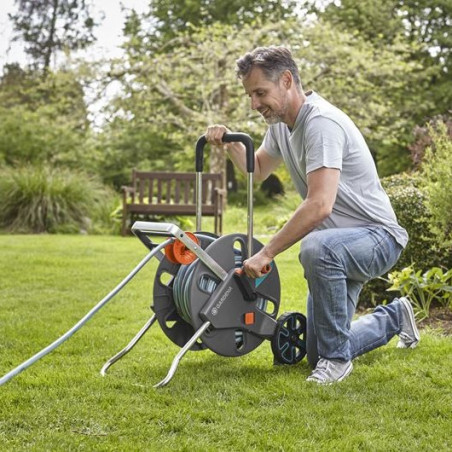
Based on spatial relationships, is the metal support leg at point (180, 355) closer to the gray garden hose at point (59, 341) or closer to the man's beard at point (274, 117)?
the gray garden hose at point (59, 341)

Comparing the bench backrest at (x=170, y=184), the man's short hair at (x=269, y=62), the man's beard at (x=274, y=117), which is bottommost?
the bench backrest at (x=170, y=184)

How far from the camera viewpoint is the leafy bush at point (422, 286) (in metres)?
4.88

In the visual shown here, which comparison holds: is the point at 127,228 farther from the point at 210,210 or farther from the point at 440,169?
the point at 440,169

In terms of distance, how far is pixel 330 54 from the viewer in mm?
16719

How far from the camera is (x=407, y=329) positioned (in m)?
4.01

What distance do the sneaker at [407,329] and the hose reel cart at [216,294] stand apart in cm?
55

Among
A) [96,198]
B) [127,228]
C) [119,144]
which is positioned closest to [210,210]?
[127,228]

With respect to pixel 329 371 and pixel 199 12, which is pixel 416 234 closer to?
pixel 329 371

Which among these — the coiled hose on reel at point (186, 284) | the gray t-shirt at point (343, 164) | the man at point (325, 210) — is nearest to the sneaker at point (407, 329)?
the man at point (325, 210)

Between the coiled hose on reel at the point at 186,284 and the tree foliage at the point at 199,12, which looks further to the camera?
the tree foliage at the point at 199,12

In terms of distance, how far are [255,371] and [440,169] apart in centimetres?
195

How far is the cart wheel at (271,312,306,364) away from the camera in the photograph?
145 inches

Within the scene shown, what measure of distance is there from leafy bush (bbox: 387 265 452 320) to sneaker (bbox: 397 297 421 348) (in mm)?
760

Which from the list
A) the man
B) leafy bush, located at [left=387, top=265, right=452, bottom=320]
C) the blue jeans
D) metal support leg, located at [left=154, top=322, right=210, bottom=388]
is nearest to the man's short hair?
the man
